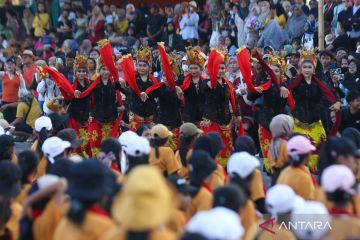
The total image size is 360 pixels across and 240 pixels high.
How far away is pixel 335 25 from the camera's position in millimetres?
16938

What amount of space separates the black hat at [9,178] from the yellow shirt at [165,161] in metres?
2.44

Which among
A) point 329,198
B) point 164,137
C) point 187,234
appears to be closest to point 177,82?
point 164,137

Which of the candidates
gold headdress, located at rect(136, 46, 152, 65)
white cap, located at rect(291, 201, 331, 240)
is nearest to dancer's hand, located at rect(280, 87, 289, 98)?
gold headdress, located at rect(136, 46, 152, 65)

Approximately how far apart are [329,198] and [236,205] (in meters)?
0.62

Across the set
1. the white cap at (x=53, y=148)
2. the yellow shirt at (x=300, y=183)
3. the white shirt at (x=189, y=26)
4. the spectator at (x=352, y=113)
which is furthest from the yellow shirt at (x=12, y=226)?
the white shirt at (x=189, y=26)

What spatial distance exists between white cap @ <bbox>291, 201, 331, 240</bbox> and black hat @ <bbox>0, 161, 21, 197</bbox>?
196 cm

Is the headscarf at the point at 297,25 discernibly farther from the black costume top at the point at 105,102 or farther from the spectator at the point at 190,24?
the black costume top at the point at 105,102

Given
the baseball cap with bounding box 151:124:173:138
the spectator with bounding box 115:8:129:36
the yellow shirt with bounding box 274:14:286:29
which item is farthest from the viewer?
the spectator with bounding box 115:8:129:36

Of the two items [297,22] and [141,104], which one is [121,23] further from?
[141,104]

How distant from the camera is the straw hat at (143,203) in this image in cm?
496

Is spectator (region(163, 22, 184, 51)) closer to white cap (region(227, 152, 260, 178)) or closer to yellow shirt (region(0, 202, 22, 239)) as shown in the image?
white cap (region(227, 152, 260, 178))

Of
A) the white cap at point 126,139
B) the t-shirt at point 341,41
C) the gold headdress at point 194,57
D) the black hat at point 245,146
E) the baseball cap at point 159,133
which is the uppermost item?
the gold headdress at point 194,57

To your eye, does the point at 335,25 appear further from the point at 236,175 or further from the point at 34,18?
the point at 236,175

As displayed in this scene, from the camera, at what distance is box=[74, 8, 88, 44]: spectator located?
21703 mm
